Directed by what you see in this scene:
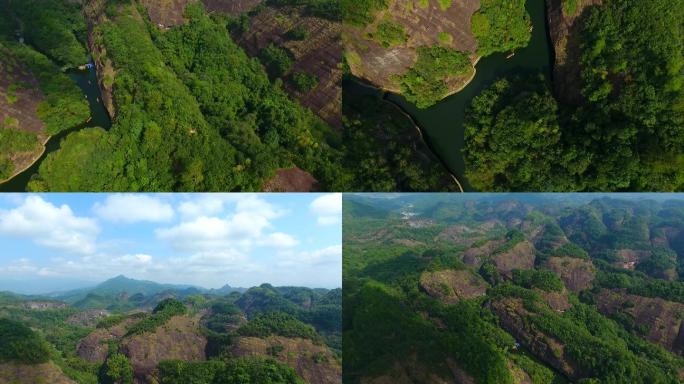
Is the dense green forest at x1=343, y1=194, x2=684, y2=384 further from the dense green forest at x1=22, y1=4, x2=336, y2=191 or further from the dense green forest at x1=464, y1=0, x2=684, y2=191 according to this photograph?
the dense green forest at x1=22, y1=4, x2=336, y2=191

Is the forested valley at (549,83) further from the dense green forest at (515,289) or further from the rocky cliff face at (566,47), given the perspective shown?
the dense green forest at (515,289)

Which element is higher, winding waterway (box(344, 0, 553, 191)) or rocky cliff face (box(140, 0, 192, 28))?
rocky cliff face (box(140, 0, 192, 28))

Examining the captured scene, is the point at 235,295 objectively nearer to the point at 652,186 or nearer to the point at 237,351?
the point at 237,351

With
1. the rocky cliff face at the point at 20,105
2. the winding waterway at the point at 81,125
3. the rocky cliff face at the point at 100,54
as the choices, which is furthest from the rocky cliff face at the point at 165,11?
the rocky cliff face at the point at 20,105

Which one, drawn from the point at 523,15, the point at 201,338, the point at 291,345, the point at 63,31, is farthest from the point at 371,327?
the point at 63,31

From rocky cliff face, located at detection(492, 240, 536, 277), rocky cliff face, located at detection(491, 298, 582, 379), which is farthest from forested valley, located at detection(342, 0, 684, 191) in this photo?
rocky cliff face, located at detection(491, 298, 582, 379)

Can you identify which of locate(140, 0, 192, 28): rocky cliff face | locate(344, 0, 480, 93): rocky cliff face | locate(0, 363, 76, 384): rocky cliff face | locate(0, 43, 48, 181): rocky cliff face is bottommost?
locate(0, 363, 76, 384): rocky cliff face
